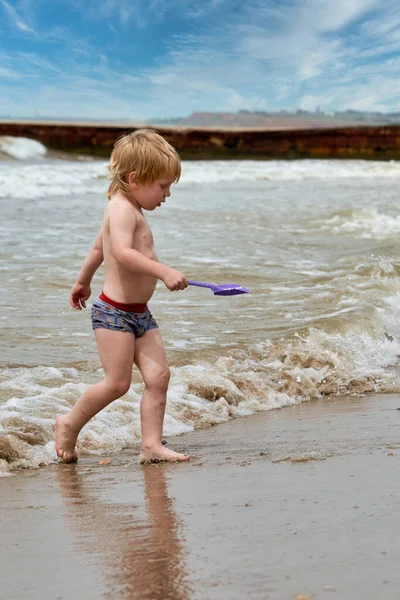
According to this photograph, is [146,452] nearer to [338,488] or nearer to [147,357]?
[147,357]

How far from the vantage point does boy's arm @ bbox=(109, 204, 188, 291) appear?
3.06 metres

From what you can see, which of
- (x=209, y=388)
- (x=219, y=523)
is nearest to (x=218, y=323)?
(x=209, y=388)

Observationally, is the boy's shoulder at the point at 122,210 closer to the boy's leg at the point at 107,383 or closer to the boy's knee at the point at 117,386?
the boy's leg at the point at 107,383

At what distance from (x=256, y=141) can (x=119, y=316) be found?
126ft

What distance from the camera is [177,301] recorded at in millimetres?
6234

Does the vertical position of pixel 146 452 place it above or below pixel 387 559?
below

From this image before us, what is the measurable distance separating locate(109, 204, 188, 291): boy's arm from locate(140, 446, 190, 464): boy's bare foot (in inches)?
23.6

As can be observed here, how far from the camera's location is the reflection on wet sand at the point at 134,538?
1.82 metres

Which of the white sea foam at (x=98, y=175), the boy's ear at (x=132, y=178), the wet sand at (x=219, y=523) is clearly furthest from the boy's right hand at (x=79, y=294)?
the white sea foam at (x=98, y=175)

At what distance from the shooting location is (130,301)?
3.27 m

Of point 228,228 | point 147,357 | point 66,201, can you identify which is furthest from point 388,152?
point 147,357

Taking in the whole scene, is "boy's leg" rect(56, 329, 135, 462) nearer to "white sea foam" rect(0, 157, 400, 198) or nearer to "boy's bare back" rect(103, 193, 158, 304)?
"boy's bare back" rect(103, 193, 158, 304)

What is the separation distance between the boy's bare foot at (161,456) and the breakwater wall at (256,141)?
36.4m

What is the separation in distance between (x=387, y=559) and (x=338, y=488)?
626 millimetres
